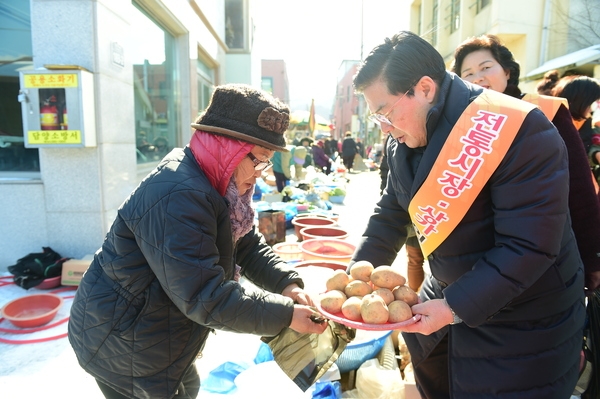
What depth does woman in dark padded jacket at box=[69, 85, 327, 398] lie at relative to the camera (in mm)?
1468

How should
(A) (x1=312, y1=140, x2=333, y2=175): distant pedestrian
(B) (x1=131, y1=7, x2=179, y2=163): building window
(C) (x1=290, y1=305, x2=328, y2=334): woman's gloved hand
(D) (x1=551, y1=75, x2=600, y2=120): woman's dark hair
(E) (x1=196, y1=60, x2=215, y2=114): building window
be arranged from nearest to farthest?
(C) (x1=290, y1=305, x2=328, y2=334): woman's gloved hand
(D) (x1=551, y1=75, x2=600, y2=120): woman's dark hair
(B) (x1=131, y1=7, x2=179, y2=163): building window
(E) (x1=196, y1=60, x2=215, y2=114): building window
(A) (x1=312, y1=140, x2=333, y2=175): distant pedestrian

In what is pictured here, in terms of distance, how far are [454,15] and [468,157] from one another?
17.8m

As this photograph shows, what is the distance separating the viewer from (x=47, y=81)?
4.27 meters

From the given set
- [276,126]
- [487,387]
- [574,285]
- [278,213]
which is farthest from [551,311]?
[278,213]

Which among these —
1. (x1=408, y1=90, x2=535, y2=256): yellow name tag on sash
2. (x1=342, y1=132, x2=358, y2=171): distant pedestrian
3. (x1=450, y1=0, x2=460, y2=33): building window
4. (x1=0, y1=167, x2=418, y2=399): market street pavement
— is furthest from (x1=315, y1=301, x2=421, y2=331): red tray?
(x1=342, y1=132, x2=358, y2=171): distant pedestrian

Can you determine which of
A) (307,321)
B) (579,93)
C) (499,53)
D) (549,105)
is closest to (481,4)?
(579,93)

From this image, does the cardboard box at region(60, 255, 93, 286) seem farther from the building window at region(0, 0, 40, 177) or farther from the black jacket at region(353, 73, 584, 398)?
the black jacket at region(353, 73, 584, 398)

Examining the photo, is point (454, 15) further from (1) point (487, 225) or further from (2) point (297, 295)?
(1) point (487, 225)

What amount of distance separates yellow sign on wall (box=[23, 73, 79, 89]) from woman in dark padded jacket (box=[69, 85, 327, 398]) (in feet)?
10.7

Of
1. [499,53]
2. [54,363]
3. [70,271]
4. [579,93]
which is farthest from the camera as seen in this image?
[70,271]

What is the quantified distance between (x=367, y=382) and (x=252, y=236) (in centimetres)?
113

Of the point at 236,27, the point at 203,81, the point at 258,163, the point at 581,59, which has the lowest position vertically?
the point at 258,163

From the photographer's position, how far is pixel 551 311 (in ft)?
4.73

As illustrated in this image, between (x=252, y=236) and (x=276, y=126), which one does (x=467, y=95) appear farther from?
(x=252, y=236)
